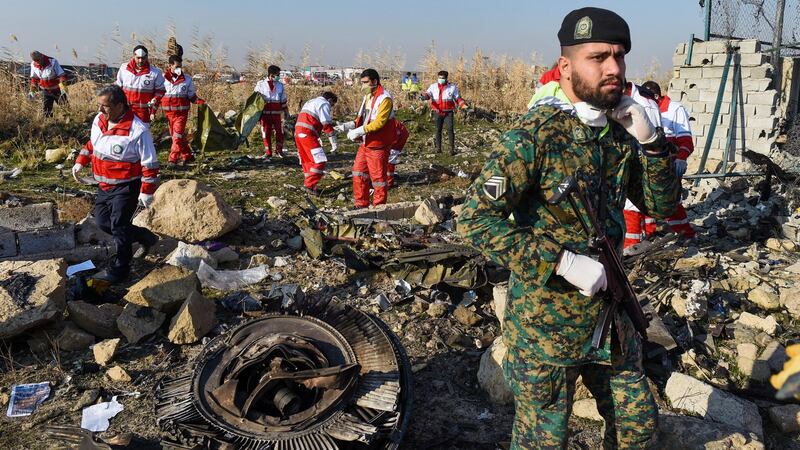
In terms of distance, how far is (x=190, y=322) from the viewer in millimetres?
3977

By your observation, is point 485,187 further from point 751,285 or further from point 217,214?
point 217,214

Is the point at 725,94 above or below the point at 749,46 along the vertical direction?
below

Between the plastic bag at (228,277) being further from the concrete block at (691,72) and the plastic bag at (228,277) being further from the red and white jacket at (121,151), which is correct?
the concrete block at (691,72)

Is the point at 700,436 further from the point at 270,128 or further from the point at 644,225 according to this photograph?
the point at 270,128

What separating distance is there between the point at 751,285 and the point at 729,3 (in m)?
6.12

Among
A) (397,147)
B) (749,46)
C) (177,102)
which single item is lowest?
(397,147)

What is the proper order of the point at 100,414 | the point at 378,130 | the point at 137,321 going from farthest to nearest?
1. the point at 378,130
2. the point at 137,321
3. the point at 100,414

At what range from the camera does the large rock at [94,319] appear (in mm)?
4117

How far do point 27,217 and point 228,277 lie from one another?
189 cm

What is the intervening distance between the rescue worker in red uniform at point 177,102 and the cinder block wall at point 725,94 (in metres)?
7.90

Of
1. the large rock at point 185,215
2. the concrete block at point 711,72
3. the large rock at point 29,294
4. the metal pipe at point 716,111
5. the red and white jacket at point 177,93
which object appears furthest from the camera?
the red and white jacket at point 177,93

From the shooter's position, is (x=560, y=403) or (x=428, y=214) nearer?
(x=560, y=403)

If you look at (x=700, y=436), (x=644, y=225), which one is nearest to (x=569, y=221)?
(x=700, y=436)

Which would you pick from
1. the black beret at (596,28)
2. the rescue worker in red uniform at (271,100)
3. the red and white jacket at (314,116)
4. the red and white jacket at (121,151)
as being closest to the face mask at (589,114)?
the black beret at (596,28)
